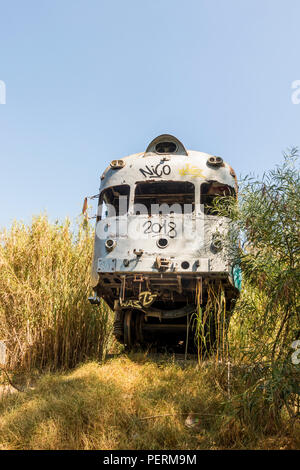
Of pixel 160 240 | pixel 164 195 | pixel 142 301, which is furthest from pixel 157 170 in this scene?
pixel 142 301

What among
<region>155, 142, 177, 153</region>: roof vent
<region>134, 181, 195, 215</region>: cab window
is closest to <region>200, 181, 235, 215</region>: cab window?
<region>134, 181, 195, 215</region>: cab window

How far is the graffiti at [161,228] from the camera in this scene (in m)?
6.93

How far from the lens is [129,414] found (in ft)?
16.3

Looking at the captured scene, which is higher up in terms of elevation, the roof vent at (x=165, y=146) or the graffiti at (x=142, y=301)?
the roof vent at (x=165, y=146)

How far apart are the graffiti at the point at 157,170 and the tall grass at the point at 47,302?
259cm

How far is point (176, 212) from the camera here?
7.28m

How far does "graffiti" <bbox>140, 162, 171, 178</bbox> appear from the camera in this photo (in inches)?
295

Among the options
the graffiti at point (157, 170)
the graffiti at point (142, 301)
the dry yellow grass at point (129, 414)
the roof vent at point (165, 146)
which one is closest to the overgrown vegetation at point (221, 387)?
the dry yellow grass at point (129, 414)

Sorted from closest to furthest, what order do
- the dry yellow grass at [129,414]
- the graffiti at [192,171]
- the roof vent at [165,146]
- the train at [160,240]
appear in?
the dry yellow grass at [129,414], the train at [160,240], the graffiti at [192,171], the roof vent at [165,146]

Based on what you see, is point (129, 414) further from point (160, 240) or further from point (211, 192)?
point (211, 192)

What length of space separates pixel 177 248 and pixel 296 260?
2179 millimetres

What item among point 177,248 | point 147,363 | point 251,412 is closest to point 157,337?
point 147,363

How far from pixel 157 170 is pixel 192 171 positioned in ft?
1.85

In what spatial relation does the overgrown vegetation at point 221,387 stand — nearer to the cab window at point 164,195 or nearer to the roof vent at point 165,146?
the cab window at point 164,195
